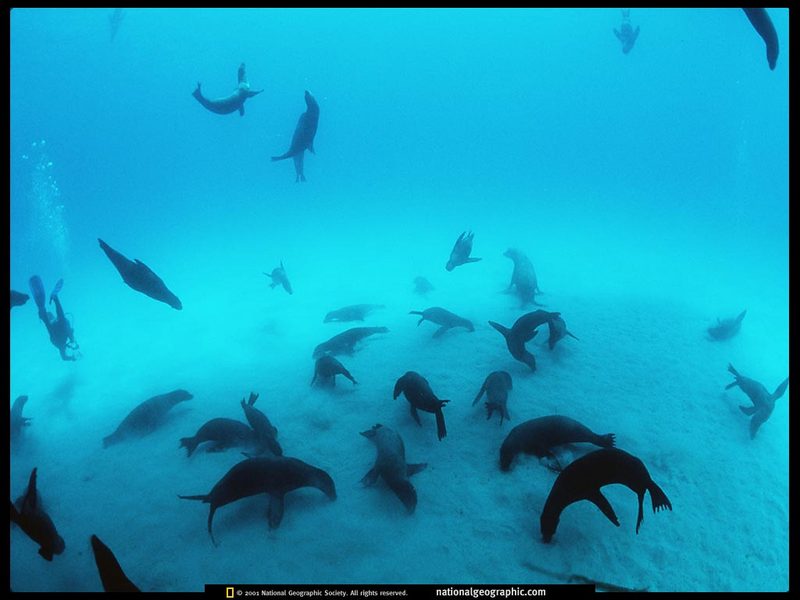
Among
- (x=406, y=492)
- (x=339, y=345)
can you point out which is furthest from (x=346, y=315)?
(x=406, y=492)

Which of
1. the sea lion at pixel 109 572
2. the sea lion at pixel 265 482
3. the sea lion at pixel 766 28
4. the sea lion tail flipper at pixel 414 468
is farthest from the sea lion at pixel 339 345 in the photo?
the sea lion at pixel 766 28

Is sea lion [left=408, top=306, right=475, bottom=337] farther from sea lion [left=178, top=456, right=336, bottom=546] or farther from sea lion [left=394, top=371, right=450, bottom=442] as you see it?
sea lion [left=178, top=456, right=336, bottom=546]

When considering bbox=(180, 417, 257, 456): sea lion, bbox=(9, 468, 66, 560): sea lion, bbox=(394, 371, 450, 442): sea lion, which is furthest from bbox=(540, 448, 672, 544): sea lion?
bbox=(9, 468, 66, 560): sea lion

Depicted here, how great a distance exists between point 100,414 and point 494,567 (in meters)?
8.89

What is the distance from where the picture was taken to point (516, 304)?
11156mm

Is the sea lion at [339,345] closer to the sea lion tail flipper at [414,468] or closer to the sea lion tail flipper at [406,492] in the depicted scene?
the sea lion tail flipper at [414,468]

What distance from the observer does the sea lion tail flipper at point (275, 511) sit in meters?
4.20

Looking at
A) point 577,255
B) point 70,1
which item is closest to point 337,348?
point 70,1

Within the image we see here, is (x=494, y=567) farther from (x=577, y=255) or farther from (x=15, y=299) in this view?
(x=577, y=255)

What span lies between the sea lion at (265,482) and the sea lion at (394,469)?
27.8 inches

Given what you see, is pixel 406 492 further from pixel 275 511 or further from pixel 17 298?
pixel 17 298

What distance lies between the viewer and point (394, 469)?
4.57 metres

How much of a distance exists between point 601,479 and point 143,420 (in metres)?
7.31

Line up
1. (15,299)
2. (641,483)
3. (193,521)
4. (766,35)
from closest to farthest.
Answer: (641,483), (766,35), (193,521), (15,299)
